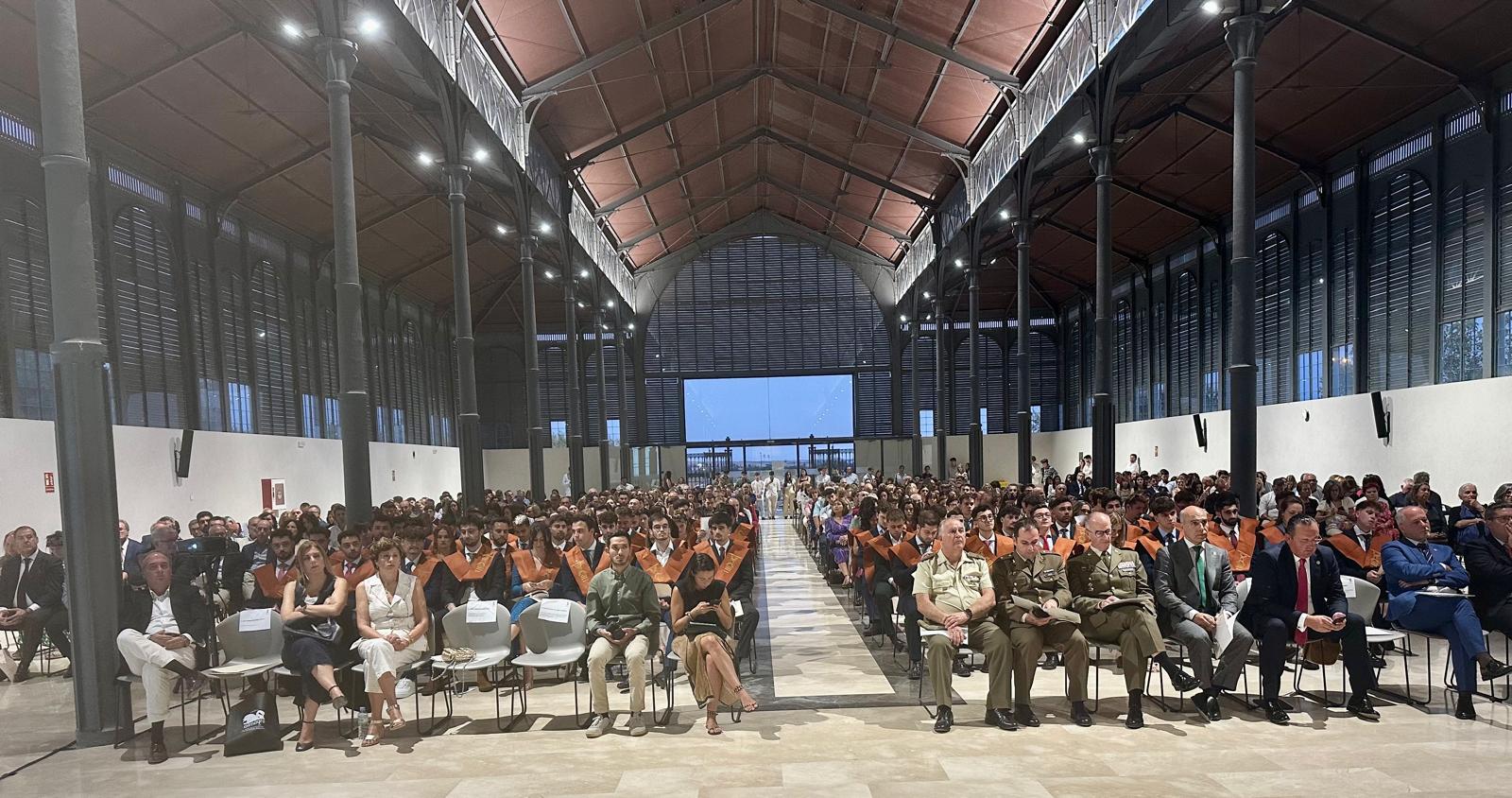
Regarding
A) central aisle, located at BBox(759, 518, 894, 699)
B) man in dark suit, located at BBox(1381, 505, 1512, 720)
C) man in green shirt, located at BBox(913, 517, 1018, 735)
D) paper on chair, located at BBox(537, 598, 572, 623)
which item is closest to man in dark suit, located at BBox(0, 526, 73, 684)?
paper on chair, located at BBox(537, 598, 572, 623)

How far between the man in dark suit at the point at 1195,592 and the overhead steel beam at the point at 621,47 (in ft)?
43.9

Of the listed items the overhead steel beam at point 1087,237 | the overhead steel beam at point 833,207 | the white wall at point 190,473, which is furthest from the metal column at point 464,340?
the overhead steel beam at point 1087,237

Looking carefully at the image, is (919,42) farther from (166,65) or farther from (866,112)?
(166,65)

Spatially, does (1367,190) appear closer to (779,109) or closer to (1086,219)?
(1086,219)

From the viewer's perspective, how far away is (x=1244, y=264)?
9.77 meters

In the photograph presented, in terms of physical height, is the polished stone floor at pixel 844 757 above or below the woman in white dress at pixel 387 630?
below

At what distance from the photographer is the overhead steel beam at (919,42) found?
52.6 ft

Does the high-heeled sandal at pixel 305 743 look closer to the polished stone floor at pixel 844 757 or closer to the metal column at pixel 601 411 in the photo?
the polished stone floor at pixel 844 757

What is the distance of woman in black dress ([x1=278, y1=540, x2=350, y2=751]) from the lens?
581 centimetres

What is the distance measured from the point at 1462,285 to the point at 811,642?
1315cm

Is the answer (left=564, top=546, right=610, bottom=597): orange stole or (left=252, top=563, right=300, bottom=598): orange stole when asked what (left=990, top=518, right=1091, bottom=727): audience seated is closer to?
(left=564, top=546, right=610, bottom=597): orange stole

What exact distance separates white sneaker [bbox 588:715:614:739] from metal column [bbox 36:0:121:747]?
10.0 ft

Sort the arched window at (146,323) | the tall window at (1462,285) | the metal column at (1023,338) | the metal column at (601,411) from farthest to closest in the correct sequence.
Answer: the metal column at (601,411), the metal column at (1023,338), the arched window at (146,323), the tall window at (1462,285)

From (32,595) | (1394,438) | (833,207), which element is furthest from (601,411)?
(1394,438)
